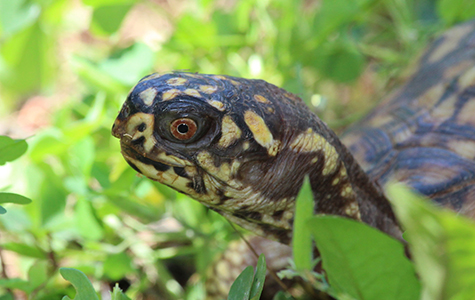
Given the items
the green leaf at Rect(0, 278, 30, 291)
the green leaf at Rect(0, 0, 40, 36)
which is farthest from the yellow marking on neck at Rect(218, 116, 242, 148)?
the green leaf at Rect(0, 0, 40, 36)

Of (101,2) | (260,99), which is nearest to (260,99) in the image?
(260,99)

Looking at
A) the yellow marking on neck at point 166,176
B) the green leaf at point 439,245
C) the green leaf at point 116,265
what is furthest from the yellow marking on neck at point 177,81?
the green leaf at point 116,265

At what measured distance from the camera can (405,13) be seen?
4.42ft

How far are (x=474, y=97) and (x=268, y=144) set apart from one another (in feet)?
1.86

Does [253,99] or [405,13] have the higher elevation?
[405,13]

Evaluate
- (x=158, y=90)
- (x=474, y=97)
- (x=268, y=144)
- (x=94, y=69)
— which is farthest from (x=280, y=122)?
(x=94, y=69)

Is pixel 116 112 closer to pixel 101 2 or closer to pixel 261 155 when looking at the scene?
pixel 101 2

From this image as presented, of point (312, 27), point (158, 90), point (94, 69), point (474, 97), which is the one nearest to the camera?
point (158, 90)

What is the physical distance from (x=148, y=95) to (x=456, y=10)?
3.49 ft

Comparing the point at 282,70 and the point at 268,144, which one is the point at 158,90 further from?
the point at 282,70

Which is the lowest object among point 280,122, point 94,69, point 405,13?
point 94,69

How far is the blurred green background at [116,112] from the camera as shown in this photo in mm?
889

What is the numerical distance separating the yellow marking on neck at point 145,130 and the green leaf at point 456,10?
1.02 meters

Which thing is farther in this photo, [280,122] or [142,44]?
[142,44]
